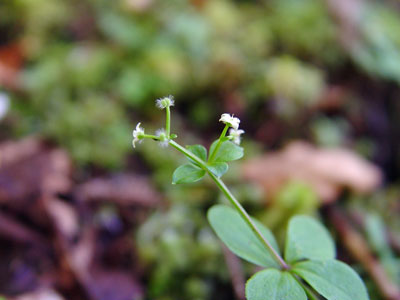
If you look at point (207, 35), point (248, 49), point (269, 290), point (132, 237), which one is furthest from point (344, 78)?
point (269, 290)

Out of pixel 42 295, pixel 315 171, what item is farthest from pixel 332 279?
pixel 315 171

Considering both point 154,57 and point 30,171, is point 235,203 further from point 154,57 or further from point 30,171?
point 154,57

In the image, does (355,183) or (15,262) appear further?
(355,183)

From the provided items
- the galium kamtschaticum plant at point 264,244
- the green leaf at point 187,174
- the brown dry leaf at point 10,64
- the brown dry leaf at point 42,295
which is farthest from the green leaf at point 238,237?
the brown dry leaf at point 10,64

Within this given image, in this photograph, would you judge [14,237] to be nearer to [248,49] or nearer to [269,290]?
[269,290]

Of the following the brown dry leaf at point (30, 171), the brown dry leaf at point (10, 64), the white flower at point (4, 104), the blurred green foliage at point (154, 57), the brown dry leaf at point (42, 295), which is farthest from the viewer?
the brown dry leaf at point (10, 64)

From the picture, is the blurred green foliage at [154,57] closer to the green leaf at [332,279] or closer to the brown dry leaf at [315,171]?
the brown dry leaf at [315,171]
